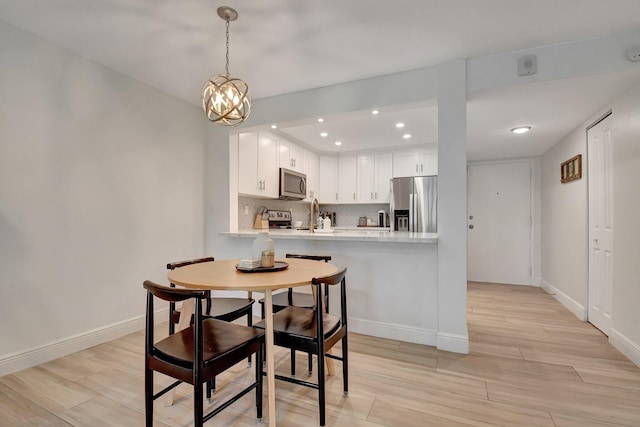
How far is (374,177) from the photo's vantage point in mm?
5496

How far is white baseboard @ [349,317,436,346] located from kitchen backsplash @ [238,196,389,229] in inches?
81.1

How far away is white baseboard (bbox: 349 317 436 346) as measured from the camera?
2.65m

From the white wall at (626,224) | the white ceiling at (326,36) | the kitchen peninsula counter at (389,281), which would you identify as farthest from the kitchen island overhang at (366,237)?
the white wall at (626,224)

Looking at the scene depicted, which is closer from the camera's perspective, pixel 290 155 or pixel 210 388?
pixel 210 388

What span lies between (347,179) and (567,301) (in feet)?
12.0

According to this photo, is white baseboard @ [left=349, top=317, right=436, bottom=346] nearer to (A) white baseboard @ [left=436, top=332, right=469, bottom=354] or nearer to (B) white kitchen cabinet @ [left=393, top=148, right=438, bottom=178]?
(A) white baseboard @ [left=436, top=332, right=469, bottom=354]

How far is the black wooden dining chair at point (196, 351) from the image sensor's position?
1.29m

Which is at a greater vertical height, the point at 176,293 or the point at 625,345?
the point at 176,293

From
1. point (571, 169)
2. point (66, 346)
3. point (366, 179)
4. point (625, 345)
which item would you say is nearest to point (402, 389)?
point (625, 345)

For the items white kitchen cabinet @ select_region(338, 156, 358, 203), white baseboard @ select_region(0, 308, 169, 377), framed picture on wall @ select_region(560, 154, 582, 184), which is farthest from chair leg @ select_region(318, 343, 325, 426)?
white kitchen cabinet @ select_region(338, 156, 358, 203)

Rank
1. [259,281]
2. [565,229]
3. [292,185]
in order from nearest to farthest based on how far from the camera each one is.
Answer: [259,281]
[565,229]
[292,185]

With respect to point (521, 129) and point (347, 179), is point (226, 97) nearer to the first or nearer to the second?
point (521, 129)

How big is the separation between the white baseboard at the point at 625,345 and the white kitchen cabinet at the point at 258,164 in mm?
3848

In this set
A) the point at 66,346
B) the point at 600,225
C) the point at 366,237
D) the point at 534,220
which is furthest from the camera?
the point at 534,220
